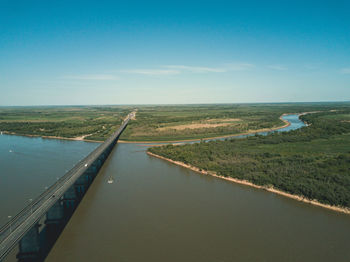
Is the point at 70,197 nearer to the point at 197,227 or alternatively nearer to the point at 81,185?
the point at 81,185

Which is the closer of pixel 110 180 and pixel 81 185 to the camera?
pixel 81 185

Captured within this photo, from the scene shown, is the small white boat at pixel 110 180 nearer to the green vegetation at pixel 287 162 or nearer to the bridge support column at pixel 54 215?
the bridge support column at pixel 54 215

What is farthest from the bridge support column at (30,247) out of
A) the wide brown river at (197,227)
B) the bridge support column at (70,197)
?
the bridge support column at (70,197)

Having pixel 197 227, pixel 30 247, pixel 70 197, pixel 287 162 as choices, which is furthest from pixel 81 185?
pixel 287 162

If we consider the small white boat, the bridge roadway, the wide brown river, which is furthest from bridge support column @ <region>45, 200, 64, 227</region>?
the small white boat

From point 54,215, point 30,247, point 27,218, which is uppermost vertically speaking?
point 27,218

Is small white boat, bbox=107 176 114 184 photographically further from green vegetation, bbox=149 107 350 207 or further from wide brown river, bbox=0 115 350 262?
green vegetation, bbox=149 107 350 207

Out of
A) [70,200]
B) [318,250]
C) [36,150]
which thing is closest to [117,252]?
[70,200]

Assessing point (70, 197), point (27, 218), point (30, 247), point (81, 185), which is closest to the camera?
point (27, 218)

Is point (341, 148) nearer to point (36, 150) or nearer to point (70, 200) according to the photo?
point (70, 200)
